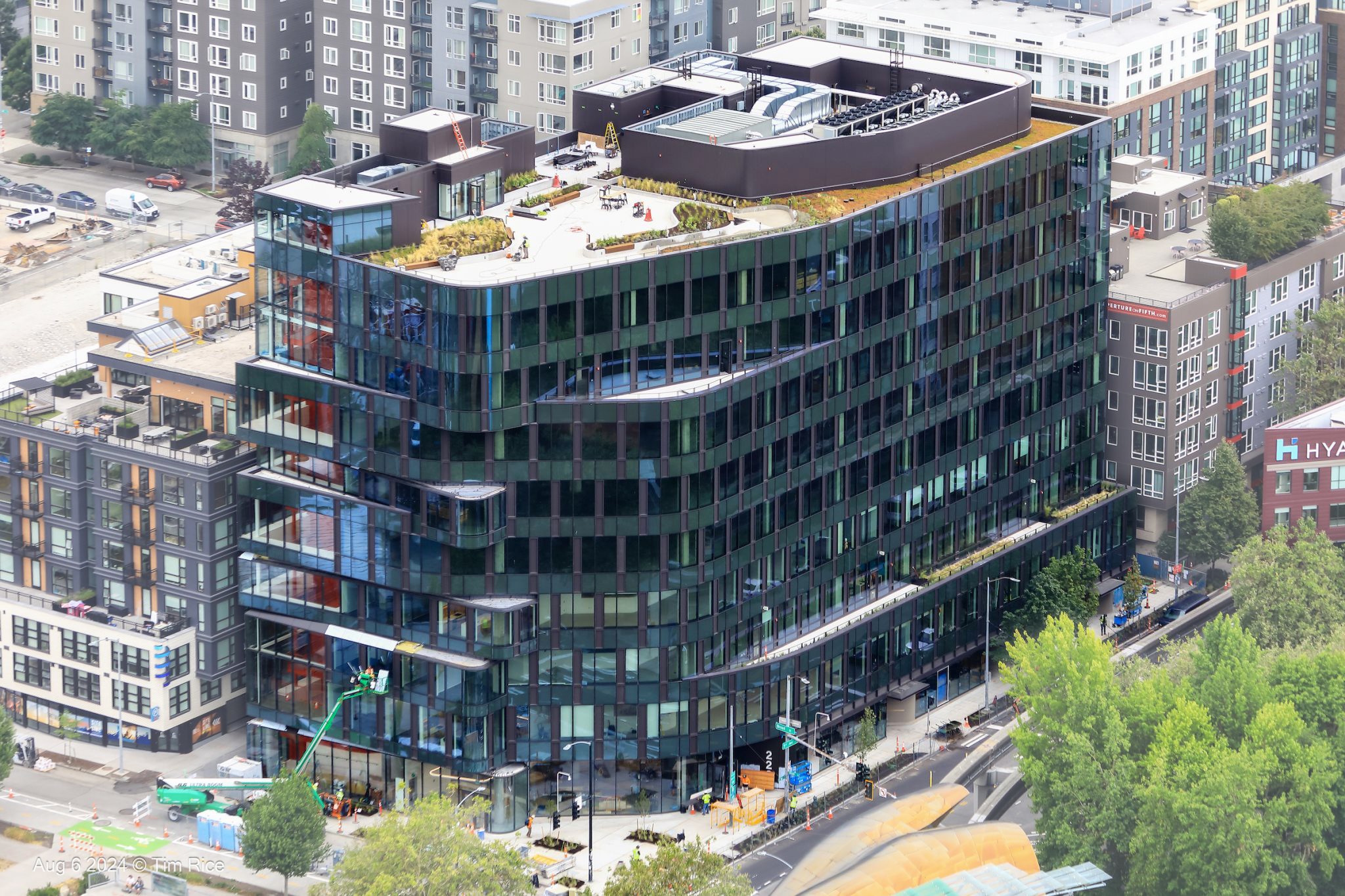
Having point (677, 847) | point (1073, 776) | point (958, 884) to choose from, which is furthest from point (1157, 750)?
point (677, 847)

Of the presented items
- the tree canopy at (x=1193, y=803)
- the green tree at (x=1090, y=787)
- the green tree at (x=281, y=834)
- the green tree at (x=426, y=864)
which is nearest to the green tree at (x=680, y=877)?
the green tree at (x=426, y=864)

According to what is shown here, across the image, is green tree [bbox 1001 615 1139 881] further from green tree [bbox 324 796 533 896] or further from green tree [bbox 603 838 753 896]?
green tree [bbox 324 796 533 896]

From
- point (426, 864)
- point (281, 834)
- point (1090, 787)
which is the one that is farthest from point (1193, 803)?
point (281, 834)

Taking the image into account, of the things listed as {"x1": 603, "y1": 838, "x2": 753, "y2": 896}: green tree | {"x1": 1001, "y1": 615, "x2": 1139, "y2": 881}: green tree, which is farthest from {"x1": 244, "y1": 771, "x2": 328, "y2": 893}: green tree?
{"x1": 1001, "y1": 615, "x2": 1139, "y2": 881}: green tree

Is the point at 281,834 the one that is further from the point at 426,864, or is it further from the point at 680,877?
the point at 680,877

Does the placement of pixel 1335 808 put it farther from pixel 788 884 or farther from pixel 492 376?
pixel 492 376

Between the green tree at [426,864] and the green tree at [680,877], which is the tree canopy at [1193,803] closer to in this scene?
the green tree at [680,877]
